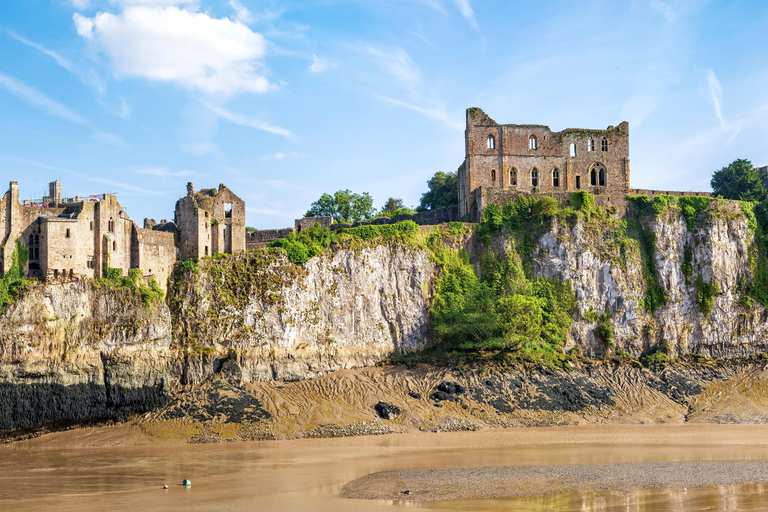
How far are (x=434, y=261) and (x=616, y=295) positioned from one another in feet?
43.5

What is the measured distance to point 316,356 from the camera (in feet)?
155

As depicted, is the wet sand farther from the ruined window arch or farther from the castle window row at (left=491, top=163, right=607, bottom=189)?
the ruined window arch

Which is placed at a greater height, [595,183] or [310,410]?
[595,183]

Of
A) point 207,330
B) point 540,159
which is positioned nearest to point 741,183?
point 540,159

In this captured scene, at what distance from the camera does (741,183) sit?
65.7 m

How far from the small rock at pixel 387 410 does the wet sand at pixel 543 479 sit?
11.2 metres

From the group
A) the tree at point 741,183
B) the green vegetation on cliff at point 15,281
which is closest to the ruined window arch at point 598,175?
the tree at point 741,183

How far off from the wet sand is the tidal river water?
78 centimetres

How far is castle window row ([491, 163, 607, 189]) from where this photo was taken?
200ft

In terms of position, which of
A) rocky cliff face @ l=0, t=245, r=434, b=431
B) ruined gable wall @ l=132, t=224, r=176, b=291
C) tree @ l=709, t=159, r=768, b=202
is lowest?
rocky cliff face @ l=0, t=245, r=434, b=431

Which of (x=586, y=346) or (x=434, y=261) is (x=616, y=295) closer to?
(x=586, y=346)

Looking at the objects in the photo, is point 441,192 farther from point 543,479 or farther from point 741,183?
point 543,479

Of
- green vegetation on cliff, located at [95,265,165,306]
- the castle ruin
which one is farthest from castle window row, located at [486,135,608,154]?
green vegetation on cliff, located at [95,265,165,306]

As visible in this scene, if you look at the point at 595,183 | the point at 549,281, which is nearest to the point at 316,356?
the point at 549,281
